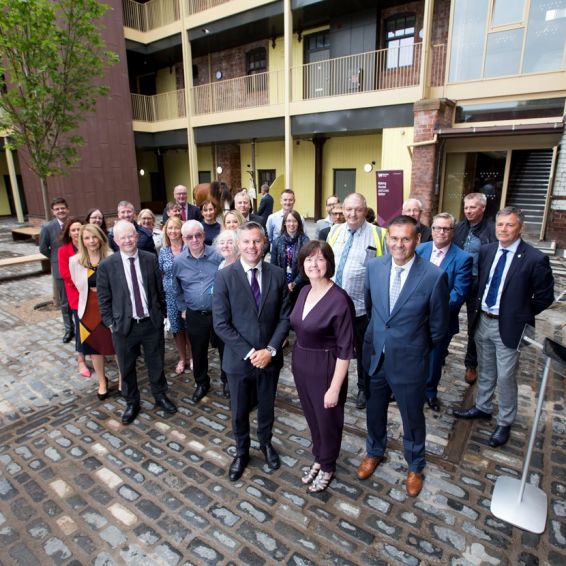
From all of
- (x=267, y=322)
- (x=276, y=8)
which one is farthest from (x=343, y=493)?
(x=276, y=8)

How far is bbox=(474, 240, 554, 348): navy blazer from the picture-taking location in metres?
3.06

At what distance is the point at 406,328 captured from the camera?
2.59 m

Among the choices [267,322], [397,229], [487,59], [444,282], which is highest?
[487,59]

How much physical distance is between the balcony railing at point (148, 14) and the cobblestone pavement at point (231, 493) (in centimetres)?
1618

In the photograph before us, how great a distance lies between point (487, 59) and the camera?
9742mm

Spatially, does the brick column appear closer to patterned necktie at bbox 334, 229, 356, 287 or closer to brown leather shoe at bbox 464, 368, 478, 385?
brown leather shoe at bbox 464, 368, 478, 385

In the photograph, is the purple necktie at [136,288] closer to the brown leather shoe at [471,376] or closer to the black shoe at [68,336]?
the black shoe at [68,336]

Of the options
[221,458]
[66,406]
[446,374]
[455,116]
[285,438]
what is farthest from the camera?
[455,116]

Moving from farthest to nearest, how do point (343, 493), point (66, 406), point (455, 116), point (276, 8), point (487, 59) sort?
point (276, 8), point (455, 116), point (487, 59), point (66, 406), point (343, 493)

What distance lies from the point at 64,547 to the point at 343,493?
183 centimetres

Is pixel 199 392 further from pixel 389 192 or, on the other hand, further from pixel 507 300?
pixel 389 192

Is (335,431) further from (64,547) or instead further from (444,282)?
(64,547)

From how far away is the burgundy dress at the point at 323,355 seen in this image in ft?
8.22

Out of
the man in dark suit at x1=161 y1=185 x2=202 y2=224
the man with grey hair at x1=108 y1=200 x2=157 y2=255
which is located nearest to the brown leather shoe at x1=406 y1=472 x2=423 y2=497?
the man with grey hair at x1=108 y1=200 x2=157 y2=255
